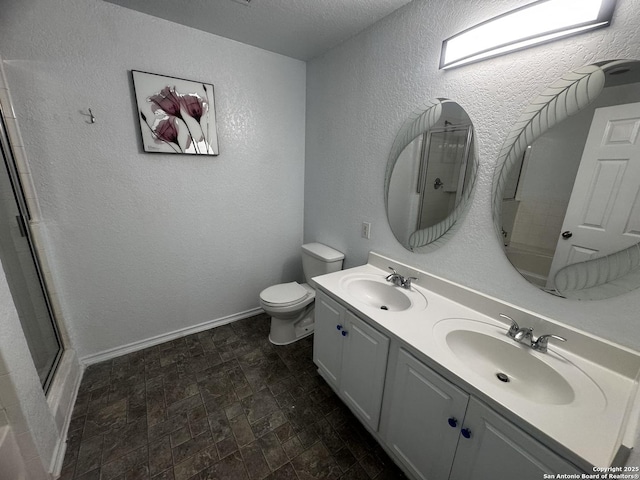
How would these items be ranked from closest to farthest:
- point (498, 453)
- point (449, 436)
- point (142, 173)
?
point (498, 453) → point (449, 436) → point (142, 173)

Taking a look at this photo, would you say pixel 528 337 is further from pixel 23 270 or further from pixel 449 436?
pixel 23 270

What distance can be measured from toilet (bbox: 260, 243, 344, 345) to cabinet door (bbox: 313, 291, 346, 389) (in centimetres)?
38

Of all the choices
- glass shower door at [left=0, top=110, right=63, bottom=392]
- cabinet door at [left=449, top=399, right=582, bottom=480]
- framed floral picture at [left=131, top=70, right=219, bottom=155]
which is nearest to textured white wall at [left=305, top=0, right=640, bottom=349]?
cabinet door at [left=449, top=399, right=582, bottom=480]

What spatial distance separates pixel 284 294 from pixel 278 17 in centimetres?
189

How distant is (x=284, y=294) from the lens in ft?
6.73

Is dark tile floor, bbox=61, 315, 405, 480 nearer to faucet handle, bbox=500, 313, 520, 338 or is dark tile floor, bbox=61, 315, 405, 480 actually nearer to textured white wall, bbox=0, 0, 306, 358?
textured white wall, bbox=0, 0, 306, 358

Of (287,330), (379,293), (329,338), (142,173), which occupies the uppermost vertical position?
(142,173)

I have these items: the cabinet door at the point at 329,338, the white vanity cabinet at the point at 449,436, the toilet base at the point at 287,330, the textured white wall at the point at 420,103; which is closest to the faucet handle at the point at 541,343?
the textured white wall at the point at 420,103

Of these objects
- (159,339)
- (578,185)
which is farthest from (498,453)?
(159,339)

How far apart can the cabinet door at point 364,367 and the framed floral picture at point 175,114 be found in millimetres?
1644

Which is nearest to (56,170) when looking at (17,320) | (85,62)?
(85,62)

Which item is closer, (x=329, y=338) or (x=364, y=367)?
(x=364, y=367)

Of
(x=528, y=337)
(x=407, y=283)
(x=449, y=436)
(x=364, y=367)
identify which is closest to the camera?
(x=449, y=436)

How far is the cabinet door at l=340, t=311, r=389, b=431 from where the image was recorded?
1.22 m
